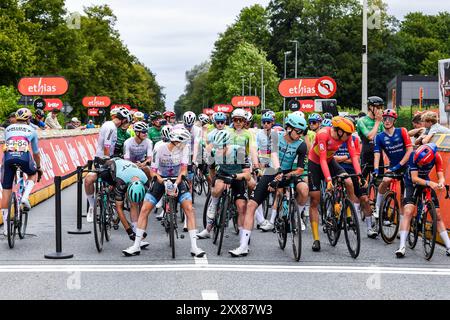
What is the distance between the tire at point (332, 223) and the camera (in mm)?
10375

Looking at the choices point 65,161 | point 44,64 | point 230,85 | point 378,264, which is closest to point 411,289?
point 378,264

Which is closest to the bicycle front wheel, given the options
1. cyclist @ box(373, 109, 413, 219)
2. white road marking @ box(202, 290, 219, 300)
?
white road marking @ box(202, 290, 219, 300)

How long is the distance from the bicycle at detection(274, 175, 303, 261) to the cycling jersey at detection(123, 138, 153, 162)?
8.61 feet

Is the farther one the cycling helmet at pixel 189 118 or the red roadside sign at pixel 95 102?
the red roadside sign at pixel 95 102

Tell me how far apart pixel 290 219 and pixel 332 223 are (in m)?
0.94

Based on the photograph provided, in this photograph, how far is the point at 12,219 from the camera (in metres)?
10.7

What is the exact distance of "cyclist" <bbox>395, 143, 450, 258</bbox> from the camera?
9.94 meters

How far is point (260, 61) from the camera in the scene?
344 ft

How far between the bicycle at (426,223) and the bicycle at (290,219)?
1.59m

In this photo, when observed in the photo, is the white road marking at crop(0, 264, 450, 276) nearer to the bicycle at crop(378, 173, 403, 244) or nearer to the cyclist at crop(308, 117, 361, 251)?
the cyclist at crop(308, 117, 361, 251)

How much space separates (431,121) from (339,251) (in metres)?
2.35

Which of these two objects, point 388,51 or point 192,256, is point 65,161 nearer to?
point 192,256

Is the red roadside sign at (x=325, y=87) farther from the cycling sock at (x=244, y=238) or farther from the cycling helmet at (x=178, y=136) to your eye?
the cycling helmet at (x=178, y=136)

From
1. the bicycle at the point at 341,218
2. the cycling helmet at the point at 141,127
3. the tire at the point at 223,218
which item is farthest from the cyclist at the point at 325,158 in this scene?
the cycling helmet at the point at 141,127
